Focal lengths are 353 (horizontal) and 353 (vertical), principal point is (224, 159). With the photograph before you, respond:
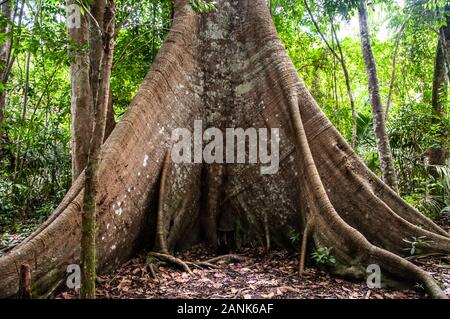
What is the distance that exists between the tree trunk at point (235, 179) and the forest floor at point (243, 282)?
158mm

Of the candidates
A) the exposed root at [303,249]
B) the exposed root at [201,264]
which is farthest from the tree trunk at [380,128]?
the exposed root at [201,264]

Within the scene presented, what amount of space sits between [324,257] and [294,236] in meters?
0.60

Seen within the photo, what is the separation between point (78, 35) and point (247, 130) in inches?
103

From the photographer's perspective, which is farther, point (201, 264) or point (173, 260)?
point (201, 264)

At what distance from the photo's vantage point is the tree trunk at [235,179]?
3.20 meters

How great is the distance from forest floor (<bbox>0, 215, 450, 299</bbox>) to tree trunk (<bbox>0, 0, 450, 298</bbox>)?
0.52 feet

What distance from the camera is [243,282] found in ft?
10.9

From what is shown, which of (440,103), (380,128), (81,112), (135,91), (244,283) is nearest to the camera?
(244,283)

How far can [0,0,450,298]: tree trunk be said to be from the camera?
10.5ft

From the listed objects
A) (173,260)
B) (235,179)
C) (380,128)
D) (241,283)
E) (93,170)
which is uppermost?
(380,128)

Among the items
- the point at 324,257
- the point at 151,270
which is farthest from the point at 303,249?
the point at 151,270

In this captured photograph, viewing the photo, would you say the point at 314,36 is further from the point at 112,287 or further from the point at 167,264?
the point at 112,287

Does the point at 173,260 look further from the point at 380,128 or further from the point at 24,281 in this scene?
the point at 380,128

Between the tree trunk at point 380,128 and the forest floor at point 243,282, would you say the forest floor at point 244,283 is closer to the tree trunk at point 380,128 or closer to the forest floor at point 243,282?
the forest floor at point 243,282
